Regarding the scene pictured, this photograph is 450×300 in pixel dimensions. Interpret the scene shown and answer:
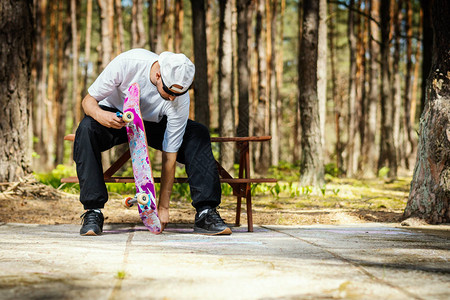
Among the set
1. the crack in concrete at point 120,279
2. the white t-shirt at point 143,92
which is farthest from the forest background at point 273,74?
the crack in concrete at point 120,279

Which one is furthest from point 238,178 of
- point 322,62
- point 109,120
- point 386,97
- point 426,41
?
point 386,97

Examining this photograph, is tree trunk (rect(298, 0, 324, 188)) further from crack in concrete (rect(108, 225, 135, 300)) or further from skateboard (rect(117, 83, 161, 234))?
crack in concrete (rect(108, 225, 135, 300))

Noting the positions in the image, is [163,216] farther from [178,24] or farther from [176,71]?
[178,24]

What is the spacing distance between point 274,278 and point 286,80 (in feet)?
100

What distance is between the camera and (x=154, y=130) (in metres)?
4.17

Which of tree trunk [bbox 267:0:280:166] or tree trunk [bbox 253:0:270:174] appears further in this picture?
tree trunk [bbox 267:0:280:166]

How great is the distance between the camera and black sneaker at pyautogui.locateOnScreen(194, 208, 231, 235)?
3.88 metres

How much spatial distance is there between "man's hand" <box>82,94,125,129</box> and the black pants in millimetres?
103

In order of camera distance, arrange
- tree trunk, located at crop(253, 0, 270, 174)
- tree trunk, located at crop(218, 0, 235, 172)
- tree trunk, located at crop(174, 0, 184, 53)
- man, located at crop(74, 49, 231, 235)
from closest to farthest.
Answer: man, located at crop(74, 49, 231, 235) → tree trunk, located at crop(218, 0, 235, 172) → tree trunk, located at crop(253, 0, 270, 174) → tree trunk, located at crop(174, 0, 184, 53)

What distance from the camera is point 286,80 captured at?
105ft

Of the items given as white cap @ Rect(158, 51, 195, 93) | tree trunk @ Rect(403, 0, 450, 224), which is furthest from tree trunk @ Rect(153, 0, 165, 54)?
white cap @ Rect(158, 51, 195, 93)

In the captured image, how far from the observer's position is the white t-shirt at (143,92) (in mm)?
3838

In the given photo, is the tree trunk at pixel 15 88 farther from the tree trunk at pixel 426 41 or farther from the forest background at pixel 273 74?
the tree trunk at pixel 426 41

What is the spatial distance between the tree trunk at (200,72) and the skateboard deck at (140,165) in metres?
7.65
